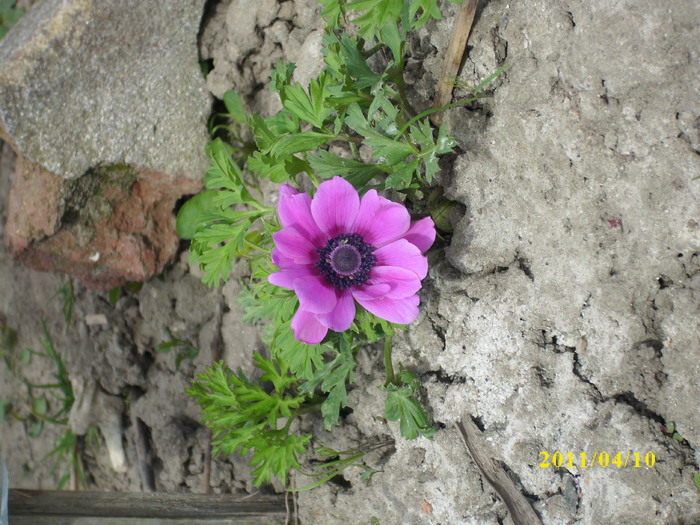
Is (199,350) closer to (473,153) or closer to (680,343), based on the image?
(473,153)

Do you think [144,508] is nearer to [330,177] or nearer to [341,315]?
[341,315]

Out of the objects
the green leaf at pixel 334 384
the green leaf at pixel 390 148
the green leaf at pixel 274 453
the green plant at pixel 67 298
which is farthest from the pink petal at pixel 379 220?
the green plant at pixel 67 298

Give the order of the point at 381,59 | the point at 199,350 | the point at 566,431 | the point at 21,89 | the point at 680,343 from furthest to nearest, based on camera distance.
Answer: the point at 199,350, the point at 21,89, the point at 381,59, the point at 566,431, the point at 680,343

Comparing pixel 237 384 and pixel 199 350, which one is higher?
pixel 237 384

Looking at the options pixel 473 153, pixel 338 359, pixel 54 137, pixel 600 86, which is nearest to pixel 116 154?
pixel 54 137

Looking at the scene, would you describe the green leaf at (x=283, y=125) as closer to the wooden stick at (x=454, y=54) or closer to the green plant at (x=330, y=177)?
the green plant at (x=330, y=177)
